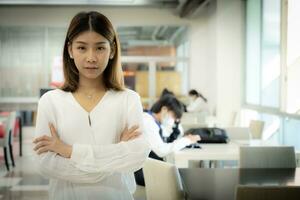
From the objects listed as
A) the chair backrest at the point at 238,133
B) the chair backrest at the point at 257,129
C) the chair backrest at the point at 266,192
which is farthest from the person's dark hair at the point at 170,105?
the chair backrest at the point at 257,129

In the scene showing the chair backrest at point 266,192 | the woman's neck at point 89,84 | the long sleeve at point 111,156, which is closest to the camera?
the long sleeve at point 111,156

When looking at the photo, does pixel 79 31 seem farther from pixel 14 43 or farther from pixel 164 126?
pixel 14 43

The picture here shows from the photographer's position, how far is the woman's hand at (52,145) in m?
1.32

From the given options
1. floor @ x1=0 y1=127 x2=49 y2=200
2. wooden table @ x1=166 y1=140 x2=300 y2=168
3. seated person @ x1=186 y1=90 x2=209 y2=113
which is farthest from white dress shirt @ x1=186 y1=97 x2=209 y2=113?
wooden table @ x1=166 y1=140 x2=300 y2=168

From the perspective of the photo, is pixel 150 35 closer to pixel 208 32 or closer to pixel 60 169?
pixel 208 32

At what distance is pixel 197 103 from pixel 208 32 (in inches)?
73.9

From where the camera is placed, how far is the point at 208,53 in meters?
10.4

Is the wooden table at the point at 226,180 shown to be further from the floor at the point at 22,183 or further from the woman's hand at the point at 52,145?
the woman's hand at the point at 52,145

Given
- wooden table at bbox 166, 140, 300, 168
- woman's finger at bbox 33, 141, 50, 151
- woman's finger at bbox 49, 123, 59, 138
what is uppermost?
woman's finger at bbox 49, 123, 59, 138

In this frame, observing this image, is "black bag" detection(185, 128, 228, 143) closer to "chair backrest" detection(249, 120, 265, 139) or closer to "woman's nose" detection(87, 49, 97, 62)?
"chair backrest" detection(249, 120, 265, 139)

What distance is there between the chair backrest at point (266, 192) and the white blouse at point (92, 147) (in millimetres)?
489

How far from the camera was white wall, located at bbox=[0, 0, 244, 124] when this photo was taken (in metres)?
9.09

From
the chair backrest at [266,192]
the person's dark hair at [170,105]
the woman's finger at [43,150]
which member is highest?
the woman's finger at [43,150]

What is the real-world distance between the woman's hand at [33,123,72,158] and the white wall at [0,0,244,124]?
8086mm
